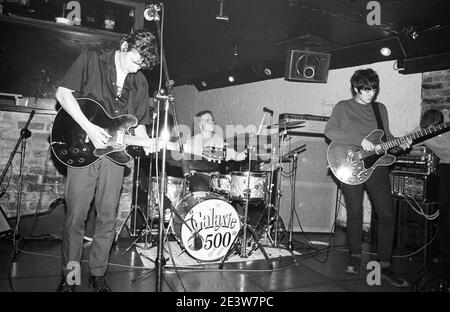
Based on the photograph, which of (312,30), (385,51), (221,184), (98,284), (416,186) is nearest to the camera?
(98,284)

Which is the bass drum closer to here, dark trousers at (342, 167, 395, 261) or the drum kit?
the drum kit

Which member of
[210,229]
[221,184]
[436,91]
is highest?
[436,91]

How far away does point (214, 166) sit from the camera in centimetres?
410

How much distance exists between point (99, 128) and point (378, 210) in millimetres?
2837

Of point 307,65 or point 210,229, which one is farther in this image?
point 307,65

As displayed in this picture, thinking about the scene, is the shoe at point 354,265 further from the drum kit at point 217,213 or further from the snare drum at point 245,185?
the snare drum at point 245,185

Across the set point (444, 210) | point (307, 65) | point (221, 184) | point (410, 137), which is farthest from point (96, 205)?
point (307, 65)

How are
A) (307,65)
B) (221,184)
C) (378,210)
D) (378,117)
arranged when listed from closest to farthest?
1. (378,210)
2. (378,117)
3. (221,184)
4. (307,65)

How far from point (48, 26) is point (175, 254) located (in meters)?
4.14

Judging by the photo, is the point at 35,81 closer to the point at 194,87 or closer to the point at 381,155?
the point at 194,87

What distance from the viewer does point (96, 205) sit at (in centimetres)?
284

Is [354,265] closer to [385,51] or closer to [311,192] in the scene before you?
[311,192]

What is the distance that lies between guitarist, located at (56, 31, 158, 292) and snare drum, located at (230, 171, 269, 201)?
A: 1.67m
